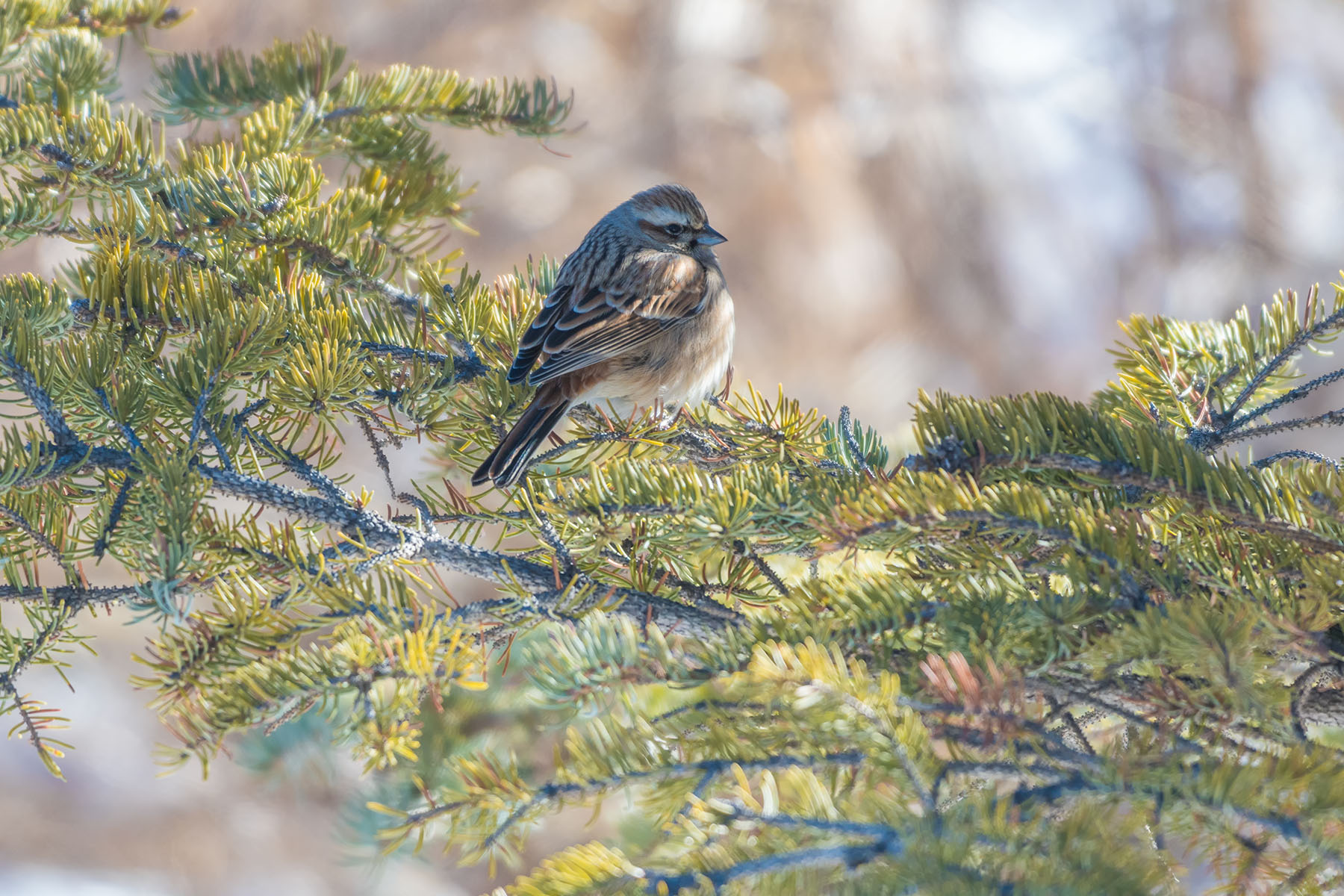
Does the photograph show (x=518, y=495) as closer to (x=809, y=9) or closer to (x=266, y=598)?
(x=266, y=598)

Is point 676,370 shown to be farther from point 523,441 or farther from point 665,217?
point 523,441

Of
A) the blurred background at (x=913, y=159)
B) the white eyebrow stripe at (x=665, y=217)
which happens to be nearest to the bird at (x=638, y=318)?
the white eyebrow stripe at (x=665, y=217)

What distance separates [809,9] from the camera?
503cm

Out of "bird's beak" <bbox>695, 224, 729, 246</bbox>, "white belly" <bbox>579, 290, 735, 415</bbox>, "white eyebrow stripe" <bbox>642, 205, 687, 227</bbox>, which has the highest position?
"white eyebrow stripe" <bbox>642, 205, 687, 227</bbox>

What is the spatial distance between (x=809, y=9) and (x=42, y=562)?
4335 millimetres

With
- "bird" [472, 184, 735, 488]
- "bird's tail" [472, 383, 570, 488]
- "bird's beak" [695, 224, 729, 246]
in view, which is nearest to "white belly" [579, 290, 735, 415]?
"bird" [472, 184, 735, 488]

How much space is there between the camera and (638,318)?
2213 millimetres

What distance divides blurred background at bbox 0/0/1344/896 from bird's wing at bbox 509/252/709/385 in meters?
2.35

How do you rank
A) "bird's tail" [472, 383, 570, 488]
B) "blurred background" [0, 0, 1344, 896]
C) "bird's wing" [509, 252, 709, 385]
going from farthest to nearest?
"blurred background" [0, 0, 1344, 896], "bird's wing" [509, 252, 709, 385], "bird's tail" [472, 383, 570, 488]

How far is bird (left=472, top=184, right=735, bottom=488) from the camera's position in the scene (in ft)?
5.73

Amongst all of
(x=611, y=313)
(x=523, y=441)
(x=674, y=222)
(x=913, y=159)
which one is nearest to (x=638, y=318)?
(x=611, y=313)

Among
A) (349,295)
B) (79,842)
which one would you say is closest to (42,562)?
(79,842)

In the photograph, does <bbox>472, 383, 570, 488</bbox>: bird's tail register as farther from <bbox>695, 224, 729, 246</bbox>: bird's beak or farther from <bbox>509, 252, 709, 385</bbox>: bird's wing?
<bbox>695, 224, 729, 246</bbox>: bird's beak

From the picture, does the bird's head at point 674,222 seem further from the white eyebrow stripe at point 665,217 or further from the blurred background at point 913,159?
the blurred background at point 913,159
